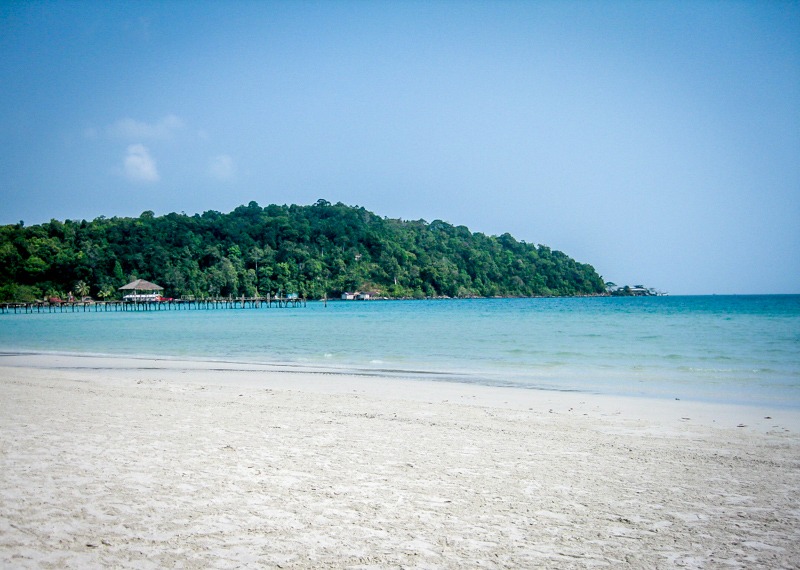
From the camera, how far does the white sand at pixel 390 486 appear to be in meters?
4.04

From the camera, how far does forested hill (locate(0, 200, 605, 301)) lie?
11175 cm

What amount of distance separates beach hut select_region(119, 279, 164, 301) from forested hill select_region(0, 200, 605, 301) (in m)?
8.80

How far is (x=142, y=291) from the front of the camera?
10488 cm

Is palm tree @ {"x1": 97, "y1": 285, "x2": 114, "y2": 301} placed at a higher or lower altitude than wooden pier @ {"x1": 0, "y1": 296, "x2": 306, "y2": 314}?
higher

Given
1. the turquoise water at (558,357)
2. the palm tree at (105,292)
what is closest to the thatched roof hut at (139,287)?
the palm tree at (105,292)

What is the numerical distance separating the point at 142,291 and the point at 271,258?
118 feet

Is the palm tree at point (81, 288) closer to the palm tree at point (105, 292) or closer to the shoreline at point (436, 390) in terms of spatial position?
the palm tree at point (105, 292)

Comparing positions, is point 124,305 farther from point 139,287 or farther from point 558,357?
point 558,357

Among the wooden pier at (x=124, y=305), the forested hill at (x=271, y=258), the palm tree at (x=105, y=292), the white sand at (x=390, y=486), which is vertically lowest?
the wooden pier at (x=124, y=305)

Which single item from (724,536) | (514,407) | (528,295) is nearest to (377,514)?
(724,536)

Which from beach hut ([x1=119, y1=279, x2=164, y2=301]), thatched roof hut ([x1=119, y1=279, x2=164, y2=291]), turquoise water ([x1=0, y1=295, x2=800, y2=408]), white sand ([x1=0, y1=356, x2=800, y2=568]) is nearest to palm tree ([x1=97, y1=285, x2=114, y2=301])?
beach hut ([x1=119, y1=279, x2=164, y2=301])

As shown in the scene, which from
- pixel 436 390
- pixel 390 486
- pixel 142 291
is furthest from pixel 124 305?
pixel 390 486

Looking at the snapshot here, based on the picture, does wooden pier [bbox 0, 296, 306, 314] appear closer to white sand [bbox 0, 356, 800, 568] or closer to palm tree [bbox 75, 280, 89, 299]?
palm tree [bbox 75, 280, 89, 299]

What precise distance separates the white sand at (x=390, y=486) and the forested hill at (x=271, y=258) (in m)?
114
